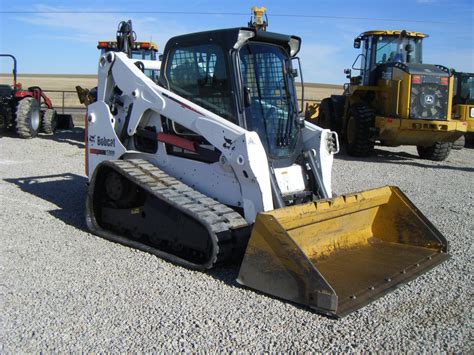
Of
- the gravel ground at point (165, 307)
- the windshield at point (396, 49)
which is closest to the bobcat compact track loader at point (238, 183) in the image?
the gravel ground at point (165, 307)

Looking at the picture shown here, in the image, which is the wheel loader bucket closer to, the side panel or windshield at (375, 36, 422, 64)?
the side panel

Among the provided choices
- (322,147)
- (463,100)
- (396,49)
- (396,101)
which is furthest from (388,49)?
(322,147)

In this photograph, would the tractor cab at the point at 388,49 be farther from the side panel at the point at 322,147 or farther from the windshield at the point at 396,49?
the side panel at the point at 322,147

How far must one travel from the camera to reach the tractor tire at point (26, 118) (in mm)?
14797

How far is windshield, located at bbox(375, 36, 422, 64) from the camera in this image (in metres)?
14.0

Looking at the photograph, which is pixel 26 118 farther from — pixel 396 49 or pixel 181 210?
pixel 181 210

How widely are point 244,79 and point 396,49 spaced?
9.50m

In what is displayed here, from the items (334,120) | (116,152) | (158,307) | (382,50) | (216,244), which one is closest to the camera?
(158,307)

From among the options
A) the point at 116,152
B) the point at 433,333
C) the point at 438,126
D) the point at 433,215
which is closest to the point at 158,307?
the point at 433,333

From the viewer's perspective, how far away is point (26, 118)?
14898mm

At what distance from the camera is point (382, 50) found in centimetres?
1400

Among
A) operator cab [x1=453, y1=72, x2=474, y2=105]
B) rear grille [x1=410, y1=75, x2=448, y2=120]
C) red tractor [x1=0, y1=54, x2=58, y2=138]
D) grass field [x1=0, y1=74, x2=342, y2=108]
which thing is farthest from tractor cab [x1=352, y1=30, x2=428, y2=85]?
grass field [x1=0, y1=74, x2=342, y2=108]

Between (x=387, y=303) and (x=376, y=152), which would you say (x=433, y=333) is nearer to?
(x=387, y=303)

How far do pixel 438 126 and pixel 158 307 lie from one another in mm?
9833
